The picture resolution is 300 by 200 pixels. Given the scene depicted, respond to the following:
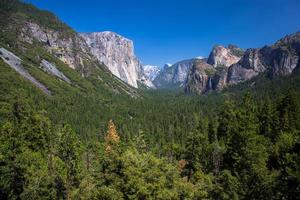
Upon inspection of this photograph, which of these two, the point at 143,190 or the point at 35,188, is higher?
the point at 143,190

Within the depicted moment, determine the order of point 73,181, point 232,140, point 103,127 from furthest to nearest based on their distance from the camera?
1. point 103,127
2. point 232,140
3. point 73,181

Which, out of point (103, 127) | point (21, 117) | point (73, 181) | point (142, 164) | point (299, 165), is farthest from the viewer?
point (103, 127)

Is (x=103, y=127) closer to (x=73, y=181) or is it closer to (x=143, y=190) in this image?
(x=73, y=181)

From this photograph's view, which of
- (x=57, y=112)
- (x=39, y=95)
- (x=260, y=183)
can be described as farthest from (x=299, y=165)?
(x=39, y=95)

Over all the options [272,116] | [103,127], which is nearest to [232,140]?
[272,116]

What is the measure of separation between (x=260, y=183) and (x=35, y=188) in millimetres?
29079

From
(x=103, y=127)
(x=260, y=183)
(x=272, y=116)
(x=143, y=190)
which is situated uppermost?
(x=272, y=116)

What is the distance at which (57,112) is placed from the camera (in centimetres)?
17000

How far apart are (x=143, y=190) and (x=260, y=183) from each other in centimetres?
1205

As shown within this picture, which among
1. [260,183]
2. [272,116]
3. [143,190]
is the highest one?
[272,116]

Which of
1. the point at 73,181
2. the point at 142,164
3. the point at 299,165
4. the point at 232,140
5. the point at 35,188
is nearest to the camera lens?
the point at 299,165

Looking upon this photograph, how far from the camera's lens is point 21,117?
67.9m

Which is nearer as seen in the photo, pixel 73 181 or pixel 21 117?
pixel 73 181

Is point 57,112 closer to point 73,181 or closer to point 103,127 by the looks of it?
point 103,127
